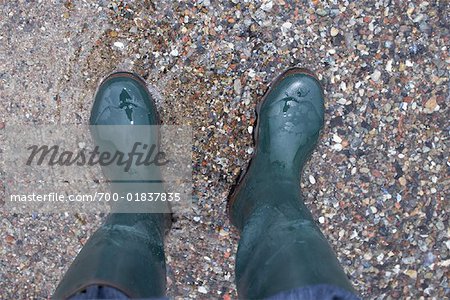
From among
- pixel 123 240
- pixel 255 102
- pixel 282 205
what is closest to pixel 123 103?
pixel 255 102

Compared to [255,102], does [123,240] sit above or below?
below

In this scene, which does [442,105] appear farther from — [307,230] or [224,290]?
[224,290]

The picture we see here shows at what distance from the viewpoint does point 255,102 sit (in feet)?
6.81

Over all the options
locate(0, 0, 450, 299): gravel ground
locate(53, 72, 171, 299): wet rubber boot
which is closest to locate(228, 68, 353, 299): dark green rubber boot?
locate(0, 0, 450, 299): gravel ground

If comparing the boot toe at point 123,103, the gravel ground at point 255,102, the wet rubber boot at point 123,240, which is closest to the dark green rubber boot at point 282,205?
the gravel ground at point 255,102

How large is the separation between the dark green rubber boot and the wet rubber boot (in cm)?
30

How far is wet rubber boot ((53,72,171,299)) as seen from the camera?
4.61 ft

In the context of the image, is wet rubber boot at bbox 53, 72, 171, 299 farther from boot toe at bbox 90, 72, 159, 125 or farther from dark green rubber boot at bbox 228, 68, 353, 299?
dark green rubber boot at bbox 228, 68, 353, 299

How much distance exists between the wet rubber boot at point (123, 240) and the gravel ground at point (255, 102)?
0.08 m

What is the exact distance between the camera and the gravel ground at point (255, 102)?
6.71 ft

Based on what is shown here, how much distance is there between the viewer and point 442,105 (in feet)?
6.75

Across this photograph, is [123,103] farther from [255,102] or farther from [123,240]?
[123,240]

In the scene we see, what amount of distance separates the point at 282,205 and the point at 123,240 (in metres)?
0.56

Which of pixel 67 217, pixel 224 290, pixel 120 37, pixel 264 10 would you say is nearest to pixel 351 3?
pixel 264 10
